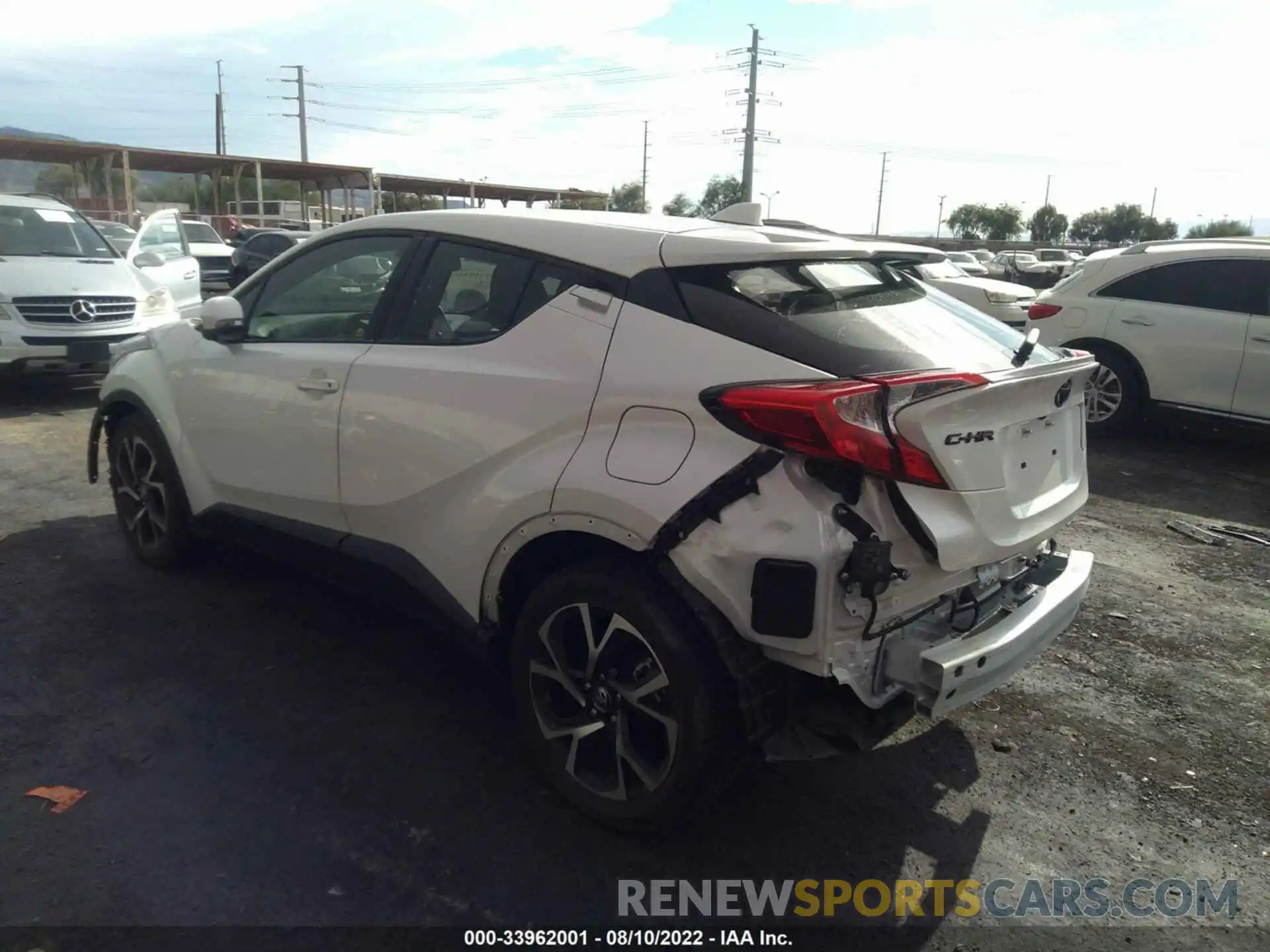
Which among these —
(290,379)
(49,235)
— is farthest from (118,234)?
(290,379)

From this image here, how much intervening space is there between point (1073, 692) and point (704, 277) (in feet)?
7.89

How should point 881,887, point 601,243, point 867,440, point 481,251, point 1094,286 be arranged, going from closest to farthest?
point 867,440 < point 881,887 < point 601,243 < point 481,251 < point 1094,286

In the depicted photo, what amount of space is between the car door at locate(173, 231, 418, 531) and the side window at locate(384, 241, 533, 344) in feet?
0.63

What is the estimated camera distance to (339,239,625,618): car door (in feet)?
9.39

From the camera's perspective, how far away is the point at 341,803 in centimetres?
299

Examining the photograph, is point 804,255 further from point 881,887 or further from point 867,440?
point 881,887

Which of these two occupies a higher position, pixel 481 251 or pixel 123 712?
pixel 481 251

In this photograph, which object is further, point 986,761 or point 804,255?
point 986,761

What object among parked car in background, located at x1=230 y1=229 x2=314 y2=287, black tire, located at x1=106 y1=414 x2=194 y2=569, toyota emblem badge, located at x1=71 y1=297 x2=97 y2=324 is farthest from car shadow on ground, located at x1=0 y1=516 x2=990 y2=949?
parked car in background, located at x1=230 y1=229 x2=314 y2=287

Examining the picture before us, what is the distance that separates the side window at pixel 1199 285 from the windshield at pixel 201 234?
61.6 ft

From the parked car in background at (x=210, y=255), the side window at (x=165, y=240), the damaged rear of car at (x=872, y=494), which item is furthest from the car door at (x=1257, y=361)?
the parked car in background at (x=210, y=255)

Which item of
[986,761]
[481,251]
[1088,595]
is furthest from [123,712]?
[1088,595]

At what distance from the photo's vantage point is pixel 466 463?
3078 mm

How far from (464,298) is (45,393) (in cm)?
846
